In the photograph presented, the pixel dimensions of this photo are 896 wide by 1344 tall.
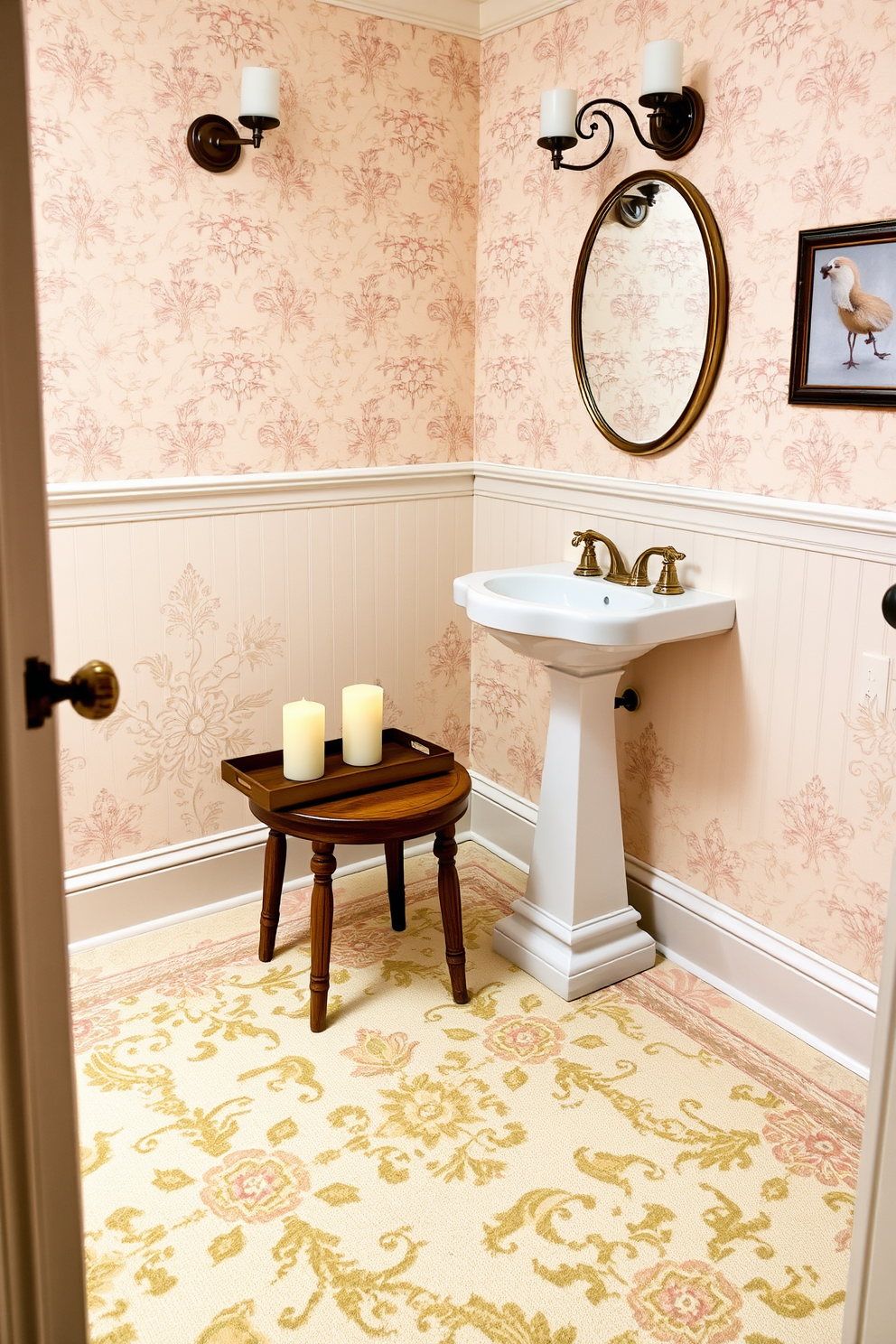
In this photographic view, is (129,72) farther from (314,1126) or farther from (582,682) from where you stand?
(314,1126)

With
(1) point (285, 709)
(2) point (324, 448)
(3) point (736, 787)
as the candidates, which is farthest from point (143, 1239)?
(2) point (324, 448)

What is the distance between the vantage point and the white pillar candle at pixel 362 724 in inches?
95.0

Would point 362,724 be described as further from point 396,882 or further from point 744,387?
point 744,387

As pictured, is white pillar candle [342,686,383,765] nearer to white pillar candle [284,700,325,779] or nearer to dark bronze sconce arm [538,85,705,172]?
white pillar candle [284,700,325,779]

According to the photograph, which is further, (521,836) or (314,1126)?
(521,836)

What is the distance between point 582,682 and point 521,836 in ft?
2.76

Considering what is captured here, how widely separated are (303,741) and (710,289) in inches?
49.9

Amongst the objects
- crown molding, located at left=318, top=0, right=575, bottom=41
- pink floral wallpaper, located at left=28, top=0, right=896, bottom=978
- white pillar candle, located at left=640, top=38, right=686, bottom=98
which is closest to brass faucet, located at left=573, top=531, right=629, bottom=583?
pink floral wallpaper, located at left=28, top=0, right=896, bottom=978

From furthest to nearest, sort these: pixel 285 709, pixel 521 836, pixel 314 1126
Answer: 1. pixel 521 836
2. pixel 285 709
3. pixel 314 1126

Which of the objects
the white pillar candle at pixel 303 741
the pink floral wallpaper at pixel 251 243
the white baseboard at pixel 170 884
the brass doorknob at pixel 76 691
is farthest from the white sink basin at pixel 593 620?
the brass doorknob at pixel 76 691

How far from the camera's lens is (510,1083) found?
2.12 m

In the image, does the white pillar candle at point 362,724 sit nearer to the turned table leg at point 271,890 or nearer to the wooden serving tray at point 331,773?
the wooden serving tray at point 331,773

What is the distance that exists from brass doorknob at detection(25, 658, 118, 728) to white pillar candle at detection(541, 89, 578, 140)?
1936 mm

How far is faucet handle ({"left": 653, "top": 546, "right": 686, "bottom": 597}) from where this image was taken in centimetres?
236
